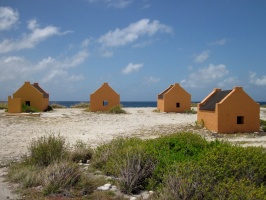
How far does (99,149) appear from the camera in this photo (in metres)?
10.6

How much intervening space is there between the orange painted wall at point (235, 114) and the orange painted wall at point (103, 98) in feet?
64.5

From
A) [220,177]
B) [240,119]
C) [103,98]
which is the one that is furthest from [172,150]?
[103,98]

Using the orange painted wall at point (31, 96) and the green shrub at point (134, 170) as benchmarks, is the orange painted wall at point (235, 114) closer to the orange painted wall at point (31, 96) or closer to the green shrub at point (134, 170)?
the green shrub at point (134, 170)

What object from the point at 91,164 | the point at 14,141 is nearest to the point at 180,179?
the point at 91,164

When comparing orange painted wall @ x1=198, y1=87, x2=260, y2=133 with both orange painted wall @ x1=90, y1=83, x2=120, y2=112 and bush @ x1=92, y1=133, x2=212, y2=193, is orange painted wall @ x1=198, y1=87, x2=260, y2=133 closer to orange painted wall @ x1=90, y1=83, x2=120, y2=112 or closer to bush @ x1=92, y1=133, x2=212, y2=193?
bush @ x1=92, y1=133, x2=212, y2=193

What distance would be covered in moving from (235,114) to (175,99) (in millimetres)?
17278

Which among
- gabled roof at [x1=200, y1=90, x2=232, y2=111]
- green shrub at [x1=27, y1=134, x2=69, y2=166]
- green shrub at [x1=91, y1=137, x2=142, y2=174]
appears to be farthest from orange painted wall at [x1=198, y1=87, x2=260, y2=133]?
green shrub at [x1=27, y1=134, x2=69, y2=166]

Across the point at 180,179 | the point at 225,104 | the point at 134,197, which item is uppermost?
the point at 225,104

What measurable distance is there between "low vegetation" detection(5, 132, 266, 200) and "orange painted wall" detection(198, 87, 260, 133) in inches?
402

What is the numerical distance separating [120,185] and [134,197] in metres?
0.65

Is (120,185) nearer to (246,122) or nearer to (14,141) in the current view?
(14,141)

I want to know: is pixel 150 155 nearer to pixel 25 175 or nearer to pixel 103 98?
pixel 25 175

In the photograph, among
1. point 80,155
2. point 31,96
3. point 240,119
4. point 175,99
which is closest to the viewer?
point 80,155

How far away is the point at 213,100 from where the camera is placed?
898 inches
